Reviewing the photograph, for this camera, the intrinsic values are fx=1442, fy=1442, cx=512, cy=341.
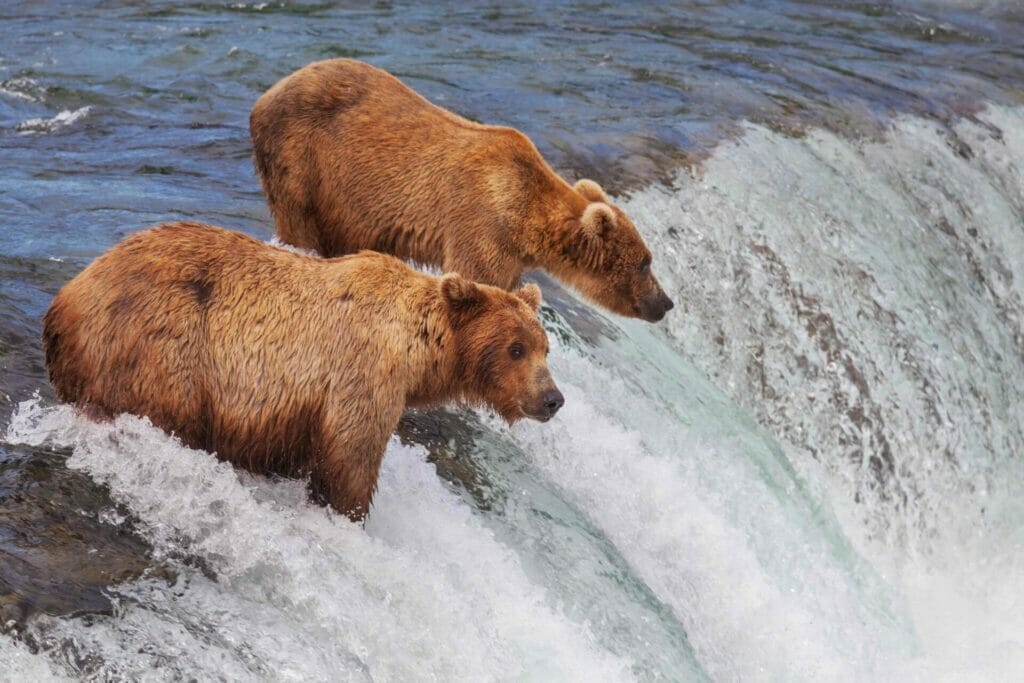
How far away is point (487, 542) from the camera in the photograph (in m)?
5.16

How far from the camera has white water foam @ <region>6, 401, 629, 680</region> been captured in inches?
160

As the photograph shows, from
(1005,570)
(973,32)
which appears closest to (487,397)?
(1005,570)

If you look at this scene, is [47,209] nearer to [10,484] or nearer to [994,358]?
[10,484]

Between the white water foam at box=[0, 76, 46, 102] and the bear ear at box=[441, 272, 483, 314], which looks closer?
the bear ear at box=[441, 272, 483, 314]

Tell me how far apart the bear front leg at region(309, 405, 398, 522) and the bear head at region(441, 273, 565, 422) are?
41 cm

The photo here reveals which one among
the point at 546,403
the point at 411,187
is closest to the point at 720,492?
the point at 411,187

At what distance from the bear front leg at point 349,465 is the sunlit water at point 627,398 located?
0.07 meters

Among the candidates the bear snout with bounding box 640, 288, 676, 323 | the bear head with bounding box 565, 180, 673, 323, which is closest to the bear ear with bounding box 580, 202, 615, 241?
the bear head with bounding box 565, 180, 673, 323

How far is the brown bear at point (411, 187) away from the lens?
6.51m

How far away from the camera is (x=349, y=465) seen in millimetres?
4578

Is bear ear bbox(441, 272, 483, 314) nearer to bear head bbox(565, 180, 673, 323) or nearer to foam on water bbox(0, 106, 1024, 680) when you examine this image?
foam on water bbox(0, 106, 1024, 680)

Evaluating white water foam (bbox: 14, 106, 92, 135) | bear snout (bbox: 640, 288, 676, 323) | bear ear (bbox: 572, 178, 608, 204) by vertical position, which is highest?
bear ear (bbox: 572, 178, 608, 204)

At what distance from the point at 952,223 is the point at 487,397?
22.0 feet

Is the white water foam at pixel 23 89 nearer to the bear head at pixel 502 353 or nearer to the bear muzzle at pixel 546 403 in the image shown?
the bear head at pixel 502 353
